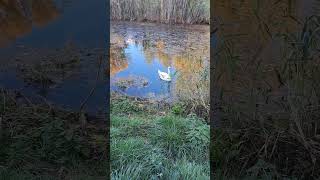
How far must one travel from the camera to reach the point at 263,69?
4.17 metres

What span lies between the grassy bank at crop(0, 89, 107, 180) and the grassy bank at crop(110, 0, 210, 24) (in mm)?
965

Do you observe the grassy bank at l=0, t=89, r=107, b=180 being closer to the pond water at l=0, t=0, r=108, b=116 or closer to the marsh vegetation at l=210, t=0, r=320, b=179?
the pond water at l=0, t=0, r=108, b=116

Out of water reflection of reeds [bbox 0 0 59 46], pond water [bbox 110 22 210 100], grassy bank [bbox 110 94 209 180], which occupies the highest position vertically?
water reflection of reeds [bbox 0 0 59 46]

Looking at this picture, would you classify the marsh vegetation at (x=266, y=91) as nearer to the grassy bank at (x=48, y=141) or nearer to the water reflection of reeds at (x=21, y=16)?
the grassy bank at (x=48, y=141)

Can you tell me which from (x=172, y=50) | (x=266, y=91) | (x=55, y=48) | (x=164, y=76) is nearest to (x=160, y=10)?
(x=172, y=50)

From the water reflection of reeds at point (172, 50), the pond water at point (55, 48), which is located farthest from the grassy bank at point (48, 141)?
the water reflection of reeds at point (172, 50)

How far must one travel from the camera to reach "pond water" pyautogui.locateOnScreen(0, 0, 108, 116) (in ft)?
13.4

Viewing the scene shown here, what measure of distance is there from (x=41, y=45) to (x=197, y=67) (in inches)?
52.5

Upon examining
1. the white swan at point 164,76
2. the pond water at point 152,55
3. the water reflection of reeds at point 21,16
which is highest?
the water reflection of reeds at point 21,16

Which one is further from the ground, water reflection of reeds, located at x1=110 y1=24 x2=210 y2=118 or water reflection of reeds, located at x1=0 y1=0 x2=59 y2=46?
water reflection of reeds, located at x1=0 y1=0 x2=59 y2=46

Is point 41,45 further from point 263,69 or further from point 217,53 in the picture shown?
point 263,69

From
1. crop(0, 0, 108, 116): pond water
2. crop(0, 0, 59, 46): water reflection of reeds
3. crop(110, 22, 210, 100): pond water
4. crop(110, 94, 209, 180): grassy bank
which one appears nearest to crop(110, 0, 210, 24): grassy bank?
crop(110, 22, 210, 100): pond water

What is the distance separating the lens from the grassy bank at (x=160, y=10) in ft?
14.2

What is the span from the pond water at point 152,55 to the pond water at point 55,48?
0.23 m
